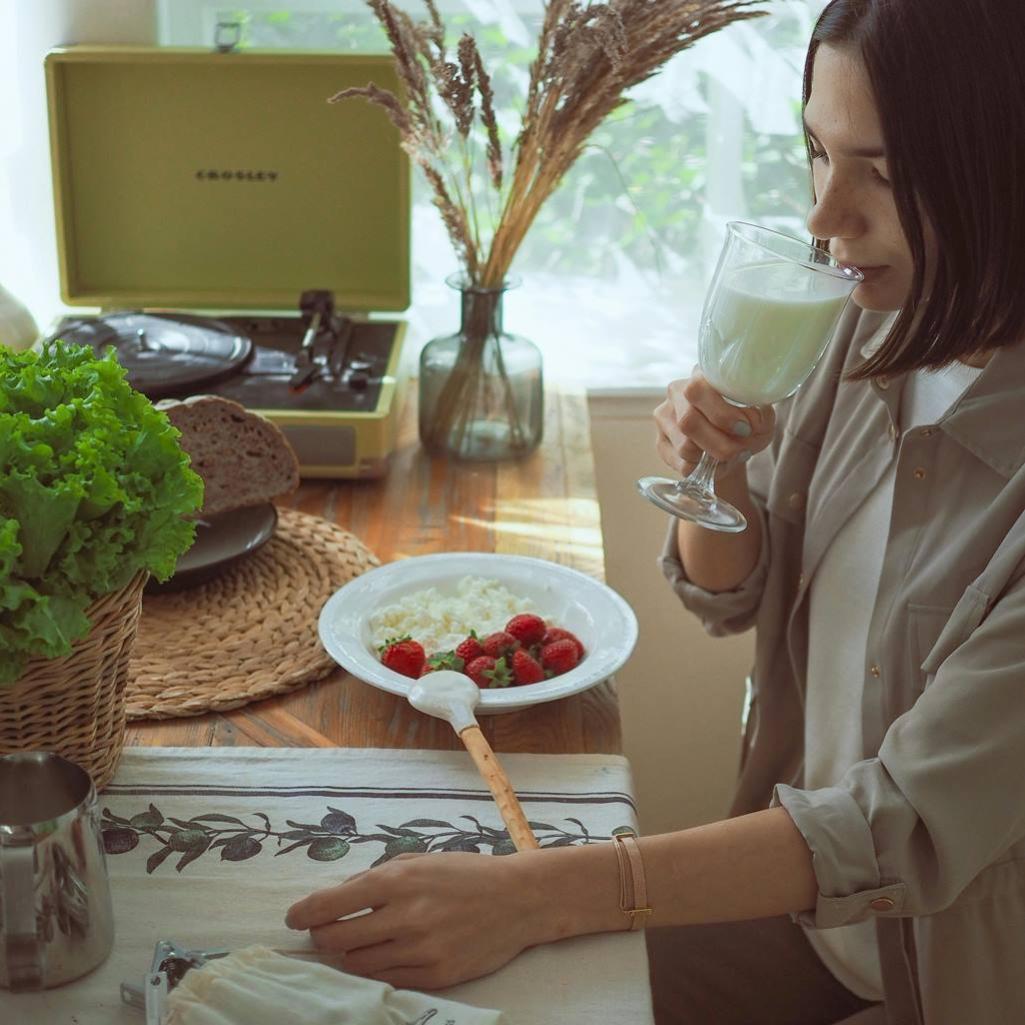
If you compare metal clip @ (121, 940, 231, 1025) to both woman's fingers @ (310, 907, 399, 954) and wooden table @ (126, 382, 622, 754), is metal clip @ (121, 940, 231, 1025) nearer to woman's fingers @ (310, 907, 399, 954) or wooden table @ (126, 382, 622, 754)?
woman's fingers @ (310, 907, 399, 954)

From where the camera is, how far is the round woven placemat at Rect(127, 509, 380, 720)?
4.17 feet

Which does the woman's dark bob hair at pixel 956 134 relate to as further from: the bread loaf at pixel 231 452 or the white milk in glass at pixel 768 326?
the bread loaf at pixel 231 452

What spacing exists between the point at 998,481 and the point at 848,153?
332mm

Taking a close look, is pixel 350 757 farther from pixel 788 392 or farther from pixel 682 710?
pixel 682 710

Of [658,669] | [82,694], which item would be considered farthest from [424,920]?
[658,669]

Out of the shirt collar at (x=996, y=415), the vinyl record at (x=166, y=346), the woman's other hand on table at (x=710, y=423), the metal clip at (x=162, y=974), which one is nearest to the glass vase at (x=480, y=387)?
the vinyl record at (x=166, y=346)

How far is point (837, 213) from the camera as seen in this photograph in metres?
1.15

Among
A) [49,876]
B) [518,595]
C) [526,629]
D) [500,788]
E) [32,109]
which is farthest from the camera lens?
[32,109]

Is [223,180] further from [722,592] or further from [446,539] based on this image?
[722,592]

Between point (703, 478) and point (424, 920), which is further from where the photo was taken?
point (703, 478)

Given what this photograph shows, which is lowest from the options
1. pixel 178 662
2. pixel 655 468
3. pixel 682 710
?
pixel 682 710

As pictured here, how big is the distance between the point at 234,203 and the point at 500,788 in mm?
1373

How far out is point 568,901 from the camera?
961 mm

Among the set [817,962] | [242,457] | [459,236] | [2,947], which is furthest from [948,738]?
[459,236]
